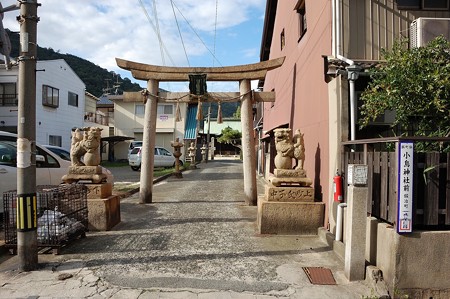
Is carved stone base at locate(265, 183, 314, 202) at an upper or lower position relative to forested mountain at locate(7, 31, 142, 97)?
lower

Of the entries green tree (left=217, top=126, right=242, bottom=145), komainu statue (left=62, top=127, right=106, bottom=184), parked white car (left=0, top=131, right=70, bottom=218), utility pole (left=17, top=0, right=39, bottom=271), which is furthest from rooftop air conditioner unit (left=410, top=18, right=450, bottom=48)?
green tree (left=217, top=126, right=242, bottom=145)

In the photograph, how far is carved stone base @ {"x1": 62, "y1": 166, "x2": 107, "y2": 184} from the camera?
6.98 meters

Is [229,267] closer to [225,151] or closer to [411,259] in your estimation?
[411,259]

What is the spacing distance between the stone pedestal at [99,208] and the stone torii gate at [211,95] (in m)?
2.94

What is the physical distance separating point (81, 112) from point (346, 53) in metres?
28.1

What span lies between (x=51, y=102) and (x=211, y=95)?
64.8 feet

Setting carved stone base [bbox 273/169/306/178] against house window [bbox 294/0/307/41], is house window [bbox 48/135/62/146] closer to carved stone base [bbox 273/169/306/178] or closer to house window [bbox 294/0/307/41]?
house window [bbox 294/0/307/41]

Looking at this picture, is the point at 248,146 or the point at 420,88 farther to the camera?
the point at 248,146

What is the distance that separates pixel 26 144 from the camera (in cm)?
471

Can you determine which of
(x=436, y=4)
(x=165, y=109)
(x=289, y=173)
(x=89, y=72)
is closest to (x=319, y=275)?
(x=289, y=173)

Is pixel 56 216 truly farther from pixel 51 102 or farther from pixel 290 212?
pixel 51 102

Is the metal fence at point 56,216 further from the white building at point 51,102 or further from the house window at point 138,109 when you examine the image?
the house window at point 138,109

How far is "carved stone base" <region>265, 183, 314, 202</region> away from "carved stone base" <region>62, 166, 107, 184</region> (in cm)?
354

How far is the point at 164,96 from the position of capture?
10320mm
